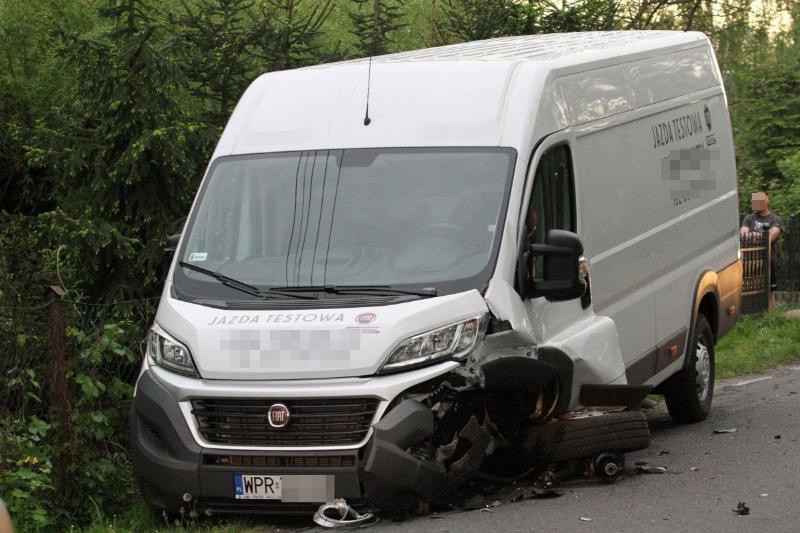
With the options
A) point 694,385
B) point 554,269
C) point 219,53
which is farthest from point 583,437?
point 219,53

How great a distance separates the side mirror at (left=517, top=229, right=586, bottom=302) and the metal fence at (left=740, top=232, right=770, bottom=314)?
11.9 meters

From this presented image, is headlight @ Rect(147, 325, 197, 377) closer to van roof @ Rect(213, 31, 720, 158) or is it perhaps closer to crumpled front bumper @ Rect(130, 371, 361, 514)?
Answer: crumpled front bumper @ Rect(130, 371, 361, 514)

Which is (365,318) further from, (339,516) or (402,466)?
(339,516)

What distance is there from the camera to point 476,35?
1817 cm

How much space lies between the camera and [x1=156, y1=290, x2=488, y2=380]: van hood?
7.27 m

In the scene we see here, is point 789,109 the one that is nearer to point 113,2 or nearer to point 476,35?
point 476,35

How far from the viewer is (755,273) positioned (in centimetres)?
1942

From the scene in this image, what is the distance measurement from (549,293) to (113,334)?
269 centimetres

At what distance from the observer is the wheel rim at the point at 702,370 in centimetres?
1137

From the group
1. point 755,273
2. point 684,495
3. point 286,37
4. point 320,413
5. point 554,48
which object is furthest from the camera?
point 755,273

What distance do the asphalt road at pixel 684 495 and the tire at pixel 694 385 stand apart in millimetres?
369

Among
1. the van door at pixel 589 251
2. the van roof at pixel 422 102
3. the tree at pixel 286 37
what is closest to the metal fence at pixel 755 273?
the tree at pixel 286 37

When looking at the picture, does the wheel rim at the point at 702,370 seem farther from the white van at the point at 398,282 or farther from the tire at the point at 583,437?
the tire at the point at 583,437

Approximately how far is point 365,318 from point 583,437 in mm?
1636
